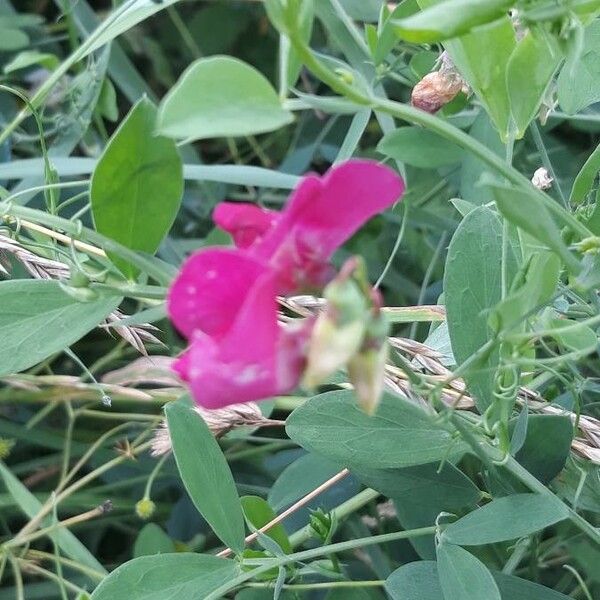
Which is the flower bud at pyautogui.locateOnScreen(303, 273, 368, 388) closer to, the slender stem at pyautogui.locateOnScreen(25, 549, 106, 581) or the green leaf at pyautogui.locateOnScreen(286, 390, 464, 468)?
the green leaf at pyautogui.locateOnScreen(286, 390, 464, 468)

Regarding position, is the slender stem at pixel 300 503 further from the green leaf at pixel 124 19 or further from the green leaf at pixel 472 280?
the green leaf at pixel 124 19

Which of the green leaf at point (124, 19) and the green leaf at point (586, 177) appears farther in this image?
the green leaf at point (124, 19)

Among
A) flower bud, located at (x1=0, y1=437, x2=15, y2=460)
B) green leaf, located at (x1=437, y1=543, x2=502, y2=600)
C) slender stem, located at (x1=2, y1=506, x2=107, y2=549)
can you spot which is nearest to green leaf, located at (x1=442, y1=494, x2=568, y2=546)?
green leaf, located at (x1=437, y1=543, x2=502, y2=600)

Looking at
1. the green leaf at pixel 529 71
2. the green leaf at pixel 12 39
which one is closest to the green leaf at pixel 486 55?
the green leaf at pixel 529 71

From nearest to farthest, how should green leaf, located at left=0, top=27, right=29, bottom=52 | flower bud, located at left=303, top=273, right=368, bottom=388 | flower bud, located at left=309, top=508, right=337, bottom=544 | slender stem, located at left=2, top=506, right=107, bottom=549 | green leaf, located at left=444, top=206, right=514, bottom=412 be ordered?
flower bud, located at left=303, top=273, right=368, bottom=388, green leaf, located at left=444, top=206, right=514, bottom=412, flower bud, located at left=309, top=508, right=337, bottom=544, slender stem, located at left=2, top=506, right=107, bottom=549, green leaf, located at left=0, top=27, right=29, bottom=52

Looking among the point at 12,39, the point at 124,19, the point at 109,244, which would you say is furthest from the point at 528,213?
the point at 12,39

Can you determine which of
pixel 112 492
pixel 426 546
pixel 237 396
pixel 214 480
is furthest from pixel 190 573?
pixel 112 492
